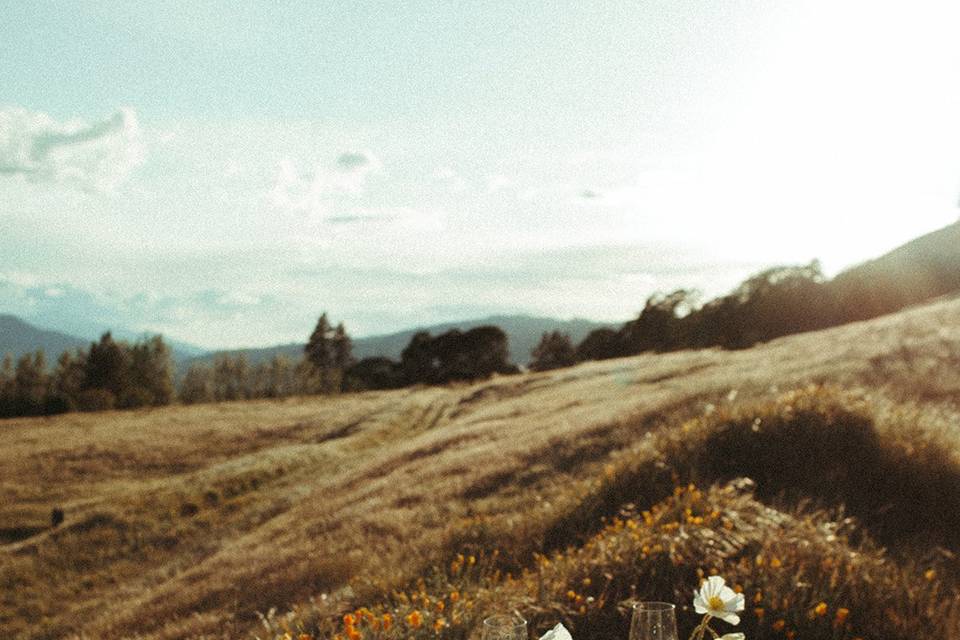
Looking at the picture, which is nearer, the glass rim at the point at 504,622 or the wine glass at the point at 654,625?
the wine glass at the point at 654,625

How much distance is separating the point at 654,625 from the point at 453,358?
321ft

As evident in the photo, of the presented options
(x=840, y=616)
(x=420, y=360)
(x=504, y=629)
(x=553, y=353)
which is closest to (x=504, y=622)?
(x=504, y=629)

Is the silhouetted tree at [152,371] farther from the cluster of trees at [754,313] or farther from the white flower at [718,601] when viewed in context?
the white flower at [718,601]

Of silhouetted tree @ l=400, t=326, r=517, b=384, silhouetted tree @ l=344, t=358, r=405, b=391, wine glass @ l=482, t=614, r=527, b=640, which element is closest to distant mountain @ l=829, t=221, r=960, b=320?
silhouetted tree @ l=400, t=326, r=517, b=384

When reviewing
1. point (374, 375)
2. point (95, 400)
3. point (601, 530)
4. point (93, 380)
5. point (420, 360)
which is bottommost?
point (601, 530)

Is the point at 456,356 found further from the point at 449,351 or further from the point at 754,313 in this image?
the point at 754,313

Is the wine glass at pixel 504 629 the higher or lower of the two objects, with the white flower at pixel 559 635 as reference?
lower

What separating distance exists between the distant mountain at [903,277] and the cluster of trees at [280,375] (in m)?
66.4

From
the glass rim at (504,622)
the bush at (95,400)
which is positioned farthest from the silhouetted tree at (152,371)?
the glass rim at (504,622)

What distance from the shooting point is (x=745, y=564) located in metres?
5.18

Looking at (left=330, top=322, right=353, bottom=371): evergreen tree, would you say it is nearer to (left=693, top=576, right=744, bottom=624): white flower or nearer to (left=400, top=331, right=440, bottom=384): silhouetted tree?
(left=400, top=331, right=440, bottom=384): silhouetted tree

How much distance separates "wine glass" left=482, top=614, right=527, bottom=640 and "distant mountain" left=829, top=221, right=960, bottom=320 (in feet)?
246

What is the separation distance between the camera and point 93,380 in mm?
87250

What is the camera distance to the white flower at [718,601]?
205 centimetres
